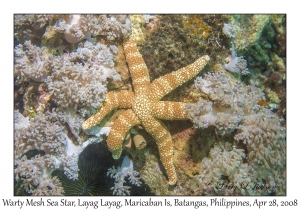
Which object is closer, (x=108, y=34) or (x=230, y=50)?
(x=108, y=34)

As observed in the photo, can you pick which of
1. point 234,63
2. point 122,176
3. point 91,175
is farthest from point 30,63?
point 234,63

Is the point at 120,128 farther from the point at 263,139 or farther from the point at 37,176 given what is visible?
the point at 263,139

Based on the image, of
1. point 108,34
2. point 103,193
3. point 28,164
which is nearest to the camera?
point 28,164

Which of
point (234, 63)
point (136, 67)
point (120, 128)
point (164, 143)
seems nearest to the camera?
point (120, 128)

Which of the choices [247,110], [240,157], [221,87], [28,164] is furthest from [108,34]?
[240,157]

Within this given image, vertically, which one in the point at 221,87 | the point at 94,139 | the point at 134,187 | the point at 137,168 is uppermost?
the point at 221,87

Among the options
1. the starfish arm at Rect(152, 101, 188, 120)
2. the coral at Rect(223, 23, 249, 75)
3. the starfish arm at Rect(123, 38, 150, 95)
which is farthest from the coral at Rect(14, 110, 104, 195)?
the coral at Rect(223, 23, 249, 75)
